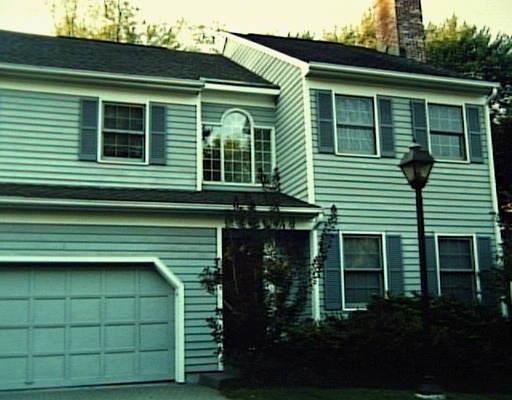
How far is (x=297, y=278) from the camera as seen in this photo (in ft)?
36.2

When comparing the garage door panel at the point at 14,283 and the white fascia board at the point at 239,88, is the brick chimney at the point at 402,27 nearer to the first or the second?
the white fascia board at the point at 239,88

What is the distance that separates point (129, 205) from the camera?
36.4 feet

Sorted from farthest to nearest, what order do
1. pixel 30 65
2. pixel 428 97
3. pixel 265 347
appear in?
pixel 428 97
pixel 30 65
pixel 265 347

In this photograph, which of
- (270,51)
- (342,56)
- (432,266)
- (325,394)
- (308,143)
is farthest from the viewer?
(342,56)

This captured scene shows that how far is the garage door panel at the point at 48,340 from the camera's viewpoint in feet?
35.3

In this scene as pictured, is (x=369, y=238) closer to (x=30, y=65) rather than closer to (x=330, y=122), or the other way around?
(x=330, y=122)

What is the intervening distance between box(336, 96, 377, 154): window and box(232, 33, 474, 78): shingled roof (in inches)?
33.2

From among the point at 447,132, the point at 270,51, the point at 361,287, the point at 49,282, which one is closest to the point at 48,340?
Result: the point at 49,282

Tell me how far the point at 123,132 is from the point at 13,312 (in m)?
4.07

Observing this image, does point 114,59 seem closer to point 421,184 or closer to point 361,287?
point 361,287

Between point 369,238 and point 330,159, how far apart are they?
180 cm

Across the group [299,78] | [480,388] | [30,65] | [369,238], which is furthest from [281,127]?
[480,388]

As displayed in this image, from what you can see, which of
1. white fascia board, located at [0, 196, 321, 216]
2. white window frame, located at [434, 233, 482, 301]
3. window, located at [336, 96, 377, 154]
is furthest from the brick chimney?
white fascia board, located at [0, 196, 321, 216]

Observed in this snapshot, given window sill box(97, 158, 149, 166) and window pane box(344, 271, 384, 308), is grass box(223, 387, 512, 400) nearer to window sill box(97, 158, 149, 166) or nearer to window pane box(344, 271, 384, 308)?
window pane box(344, 271, 384, 308)
